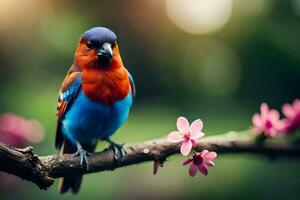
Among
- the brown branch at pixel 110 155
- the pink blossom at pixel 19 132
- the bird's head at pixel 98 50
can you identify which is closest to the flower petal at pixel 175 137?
the brown branch at pixel 110 155

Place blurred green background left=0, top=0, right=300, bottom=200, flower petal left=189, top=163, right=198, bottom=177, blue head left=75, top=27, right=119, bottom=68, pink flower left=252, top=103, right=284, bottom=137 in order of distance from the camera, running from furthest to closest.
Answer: blurred green background left=0, top=0, right=300, bottom=200, pink flower left=252, top=103, right=284, bottom=137, blue head left=75, top=27, right=119, bottom=68, flower petal left=189, top=163, right=198, bottom=177

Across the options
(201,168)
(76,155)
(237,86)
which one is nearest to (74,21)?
(237,86)

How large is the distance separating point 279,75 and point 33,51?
2143 mm

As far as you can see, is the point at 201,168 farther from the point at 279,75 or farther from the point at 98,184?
the point at 279,75

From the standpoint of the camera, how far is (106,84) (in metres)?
1.73

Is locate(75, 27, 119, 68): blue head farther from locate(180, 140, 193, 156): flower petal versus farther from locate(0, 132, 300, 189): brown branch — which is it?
locate(180, 140, 193, 156): flower petal

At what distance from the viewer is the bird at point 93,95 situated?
1625 mm

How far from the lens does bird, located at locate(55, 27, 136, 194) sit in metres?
1.62

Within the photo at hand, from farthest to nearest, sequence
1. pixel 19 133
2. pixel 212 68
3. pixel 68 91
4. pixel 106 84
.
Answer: pixel 212 68
pixel 19 133
pixel 68 91
pixel 106 84

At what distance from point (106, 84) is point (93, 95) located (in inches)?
3.3

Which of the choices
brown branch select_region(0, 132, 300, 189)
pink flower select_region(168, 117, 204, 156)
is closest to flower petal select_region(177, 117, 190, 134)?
pink flower select_region(168, 117, 204, 156)

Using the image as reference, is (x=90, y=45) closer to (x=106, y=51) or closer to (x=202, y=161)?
(x=106, y=51)

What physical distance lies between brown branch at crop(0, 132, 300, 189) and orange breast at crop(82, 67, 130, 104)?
0.18 meters

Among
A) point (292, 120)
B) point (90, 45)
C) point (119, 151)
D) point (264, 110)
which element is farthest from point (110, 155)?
point (292, 120)
